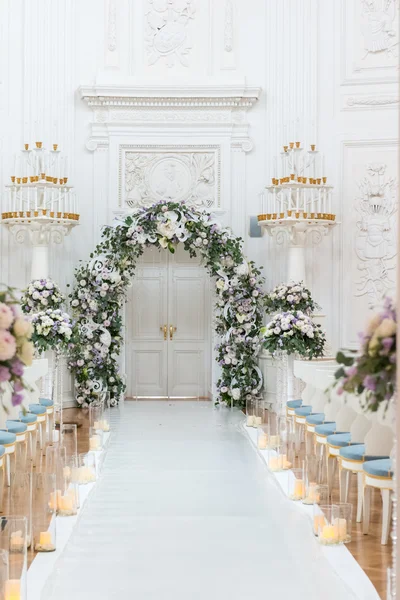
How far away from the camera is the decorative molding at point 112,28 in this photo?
1339 cm

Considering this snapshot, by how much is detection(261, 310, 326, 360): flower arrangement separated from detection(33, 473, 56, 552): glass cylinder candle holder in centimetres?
455

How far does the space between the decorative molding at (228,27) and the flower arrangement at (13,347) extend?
10491 mm

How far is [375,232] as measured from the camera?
12.9 metres

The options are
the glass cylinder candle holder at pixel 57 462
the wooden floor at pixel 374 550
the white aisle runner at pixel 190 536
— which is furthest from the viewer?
the glass cylinder candle holder at pixel 57 462

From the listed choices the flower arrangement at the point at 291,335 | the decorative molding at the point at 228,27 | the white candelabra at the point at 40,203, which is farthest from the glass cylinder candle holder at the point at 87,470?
the decorative molding at the point at 228,27

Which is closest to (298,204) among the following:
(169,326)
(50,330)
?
(169,326)

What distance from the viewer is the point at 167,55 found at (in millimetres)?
13500

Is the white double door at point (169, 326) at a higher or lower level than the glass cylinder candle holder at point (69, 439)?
higher

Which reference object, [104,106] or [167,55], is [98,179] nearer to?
[104,106]

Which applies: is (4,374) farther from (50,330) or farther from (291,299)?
(291,299)

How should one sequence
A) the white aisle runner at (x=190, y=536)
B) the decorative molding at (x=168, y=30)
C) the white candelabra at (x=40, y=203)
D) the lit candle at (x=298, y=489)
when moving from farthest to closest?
the decorative molding at (x=168, y=30)
the white candelabra at (x=40, y=203)
the lit candle at (x=298, y=489)
the white aisle runner at (x=190, y=536)

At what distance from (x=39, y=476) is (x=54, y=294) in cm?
538

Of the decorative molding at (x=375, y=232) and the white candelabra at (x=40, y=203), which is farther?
the decorative molding at (x=375, y=232)

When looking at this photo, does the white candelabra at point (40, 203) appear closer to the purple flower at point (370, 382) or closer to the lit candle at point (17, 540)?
the lit candle at point (17, 540)
